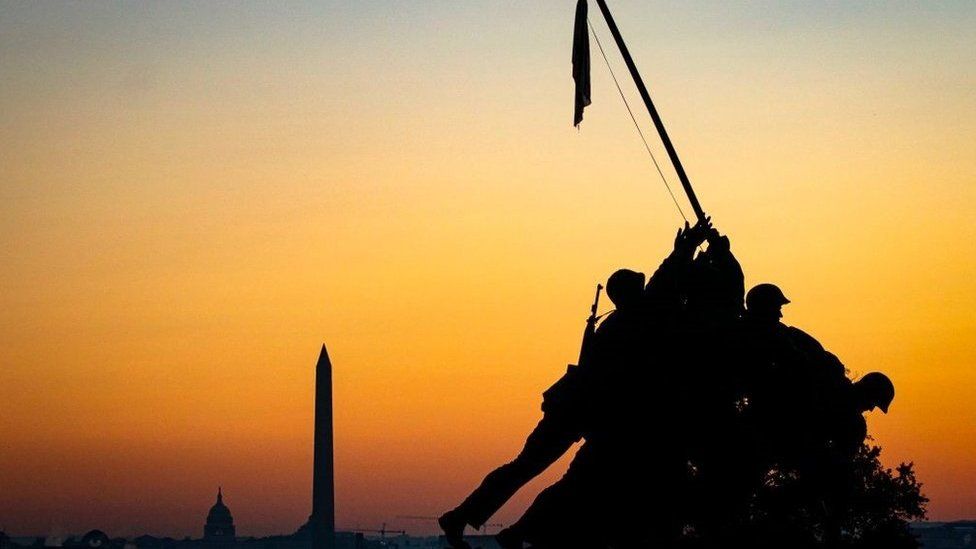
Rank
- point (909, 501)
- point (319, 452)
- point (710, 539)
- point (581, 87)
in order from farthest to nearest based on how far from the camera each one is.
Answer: point (319, 452) → point (909, 501) → point (581, 87) → point (710, 539)

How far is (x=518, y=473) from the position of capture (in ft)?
38.3

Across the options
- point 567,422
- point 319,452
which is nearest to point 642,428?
point 567,422

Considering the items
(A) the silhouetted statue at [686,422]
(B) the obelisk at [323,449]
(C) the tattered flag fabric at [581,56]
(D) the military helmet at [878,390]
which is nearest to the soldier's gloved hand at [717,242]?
(A) the silhouetted statue at [686,422]

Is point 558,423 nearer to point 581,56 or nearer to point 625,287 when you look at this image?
point 625,287

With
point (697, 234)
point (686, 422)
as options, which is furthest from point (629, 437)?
point (697, 234)

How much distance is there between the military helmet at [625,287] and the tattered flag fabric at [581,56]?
9.17ft

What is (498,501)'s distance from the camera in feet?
38.3

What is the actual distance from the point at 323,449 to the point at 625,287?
283ft

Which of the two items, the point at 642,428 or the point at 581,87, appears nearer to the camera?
the point at 642,428

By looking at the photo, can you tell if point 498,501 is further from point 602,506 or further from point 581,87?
point 581,87

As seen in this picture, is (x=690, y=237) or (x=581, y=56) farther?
(x=581, y=56)

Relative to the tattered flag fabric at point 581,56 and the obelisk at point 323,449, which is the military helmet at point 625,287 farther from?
the obelisk at point 323,449

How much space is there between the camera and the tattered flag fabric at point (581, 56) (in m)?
14.1

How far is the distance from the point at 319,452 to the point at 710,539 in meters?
86.7
